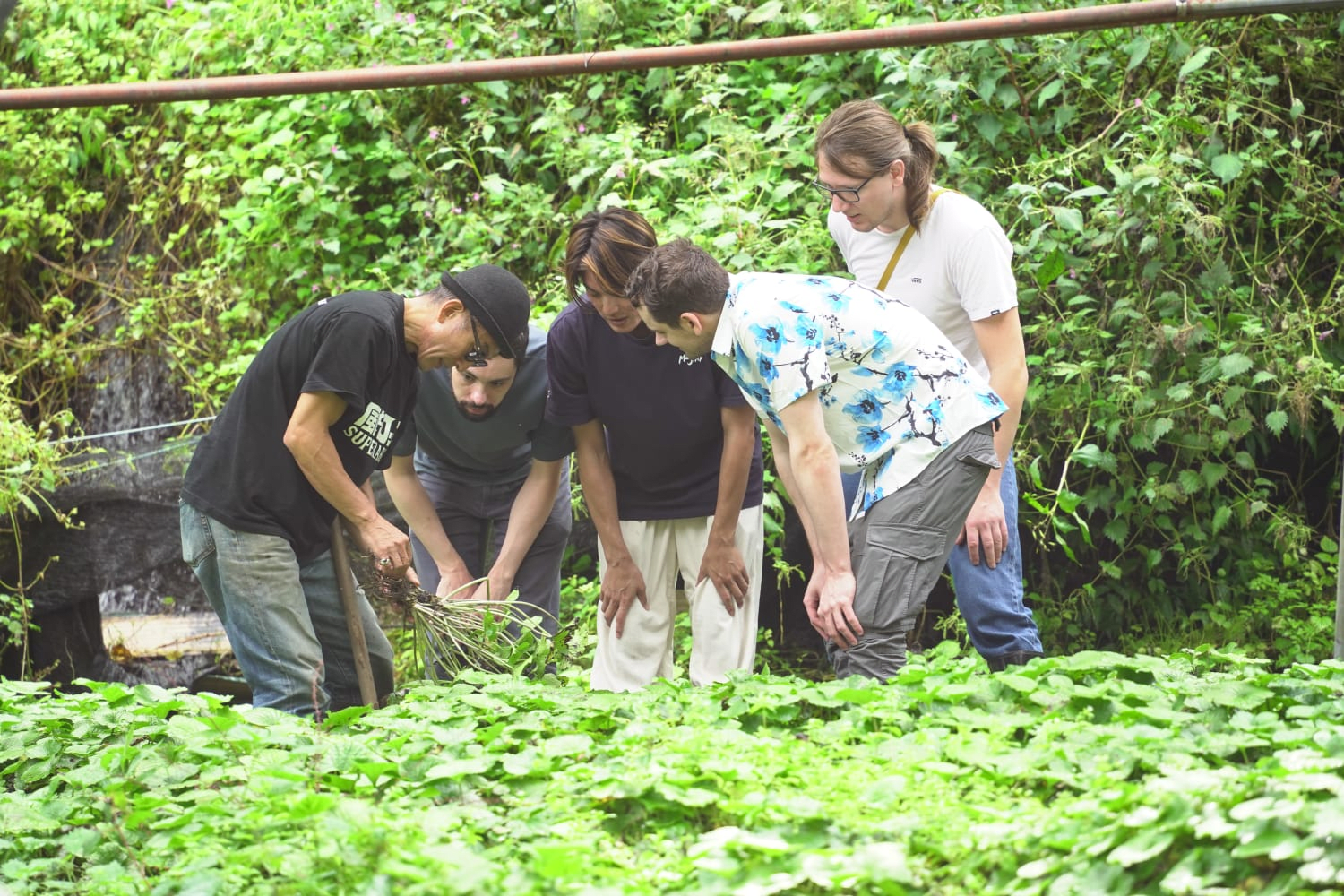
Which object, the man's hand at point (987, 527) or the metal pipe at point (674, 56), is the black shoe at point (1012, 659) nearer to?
the man's hand at point (987, 527)

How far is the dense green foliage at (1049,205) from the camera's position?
195 inches

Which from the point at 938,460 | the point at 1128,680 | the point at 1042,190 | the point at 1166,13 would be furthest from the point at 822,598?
the point at 1042,190

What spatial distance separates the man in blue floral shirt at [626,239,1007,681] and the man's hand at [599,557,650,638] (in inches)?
31.3

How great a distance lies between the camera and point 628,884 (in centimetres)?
190

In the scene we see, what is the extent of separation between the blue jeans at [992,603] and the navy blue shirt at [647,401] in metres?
0.41

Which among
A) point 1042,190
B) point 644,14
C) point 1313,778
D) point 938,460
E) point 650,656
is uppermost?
point 644,14

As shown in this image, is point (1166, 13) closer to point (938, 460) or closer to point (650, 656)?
point (938, 460)

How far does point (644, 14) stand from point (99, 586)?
368 cm

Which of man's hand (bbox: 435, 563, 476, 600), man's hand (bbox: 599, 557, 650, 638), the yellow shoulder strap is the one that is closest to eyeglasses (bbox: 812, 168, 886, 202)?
the yellow shoulder strap

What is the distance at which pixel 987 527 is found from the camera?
10.9 feet

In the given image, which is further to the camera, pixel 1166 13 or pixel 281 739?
pixel 1166 13

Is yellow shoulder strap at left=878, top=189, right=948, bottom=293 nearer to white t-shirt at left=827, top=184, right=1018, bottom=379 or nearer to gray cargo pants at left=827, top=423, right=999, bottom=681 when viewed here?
white t-shirt at left=827, top=184, right=1018, bottom=379

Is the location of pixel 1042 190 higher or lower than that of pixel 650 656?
higher

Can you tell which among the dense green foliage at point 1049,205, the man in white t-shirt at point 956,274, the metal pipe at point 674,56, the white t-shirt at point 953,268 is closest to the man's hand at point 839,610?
the man in white t-shirt at point 956,274
